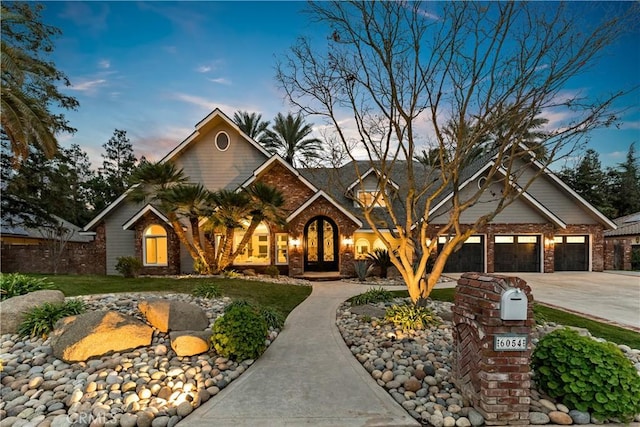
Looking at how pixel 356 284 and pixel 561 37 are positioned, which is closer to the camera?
pixel 561 37

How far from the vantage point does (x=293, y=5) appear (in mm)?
7570

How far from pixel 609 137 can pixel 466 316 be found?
9.47 m

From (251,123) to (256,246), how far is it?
49.0ft

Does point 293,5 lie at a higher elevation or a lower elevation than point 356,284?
higher

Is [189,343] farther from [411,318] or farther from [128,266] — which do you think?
[128,266]

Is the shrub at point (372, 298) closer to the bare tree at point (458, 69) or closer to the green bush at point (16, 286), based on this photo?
the bare tree at point (458, 69)

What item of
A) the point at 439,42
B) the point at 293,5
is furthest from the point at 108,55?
the point at 439,42

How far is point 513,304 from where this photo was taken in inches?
122

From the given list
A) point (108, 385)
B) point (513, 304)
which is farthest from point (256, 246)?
point (513, 304)

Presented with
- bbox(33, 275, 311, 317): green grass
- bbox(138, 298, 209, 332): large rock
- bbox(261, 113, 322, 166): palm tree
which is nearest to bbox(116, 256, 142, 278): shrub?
bbox(33, 275, 311, 317): green grass

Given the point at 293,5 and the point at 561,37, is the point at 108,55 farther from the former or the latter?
the point at 561,37

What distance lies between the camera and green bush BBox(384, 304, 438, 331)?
596 cm

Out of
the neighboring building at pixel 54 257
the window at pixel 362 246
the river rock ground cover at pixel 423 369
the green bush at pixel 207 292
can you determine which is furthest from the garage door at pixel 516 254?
the neighboring building at pixel 54 257

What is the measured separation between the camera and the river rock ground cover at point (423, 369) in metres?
3.28
